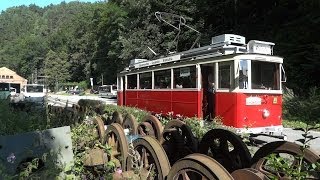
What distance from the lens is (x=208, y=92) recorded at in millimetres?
14430

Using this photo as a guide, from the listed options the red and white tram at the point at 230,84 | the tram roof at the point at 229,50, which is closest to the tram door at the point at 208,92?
the red and white tram at the point at 230,84

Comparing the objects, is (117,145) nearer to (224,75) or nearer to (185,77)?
(224,75)

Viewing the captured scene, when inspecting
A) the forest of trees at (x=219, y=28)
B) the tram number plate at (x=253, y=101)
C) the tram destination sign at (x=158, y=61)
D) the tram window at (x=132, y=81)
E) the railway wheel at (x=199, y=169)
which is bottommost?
the railway wheel at (x=199, y=169)

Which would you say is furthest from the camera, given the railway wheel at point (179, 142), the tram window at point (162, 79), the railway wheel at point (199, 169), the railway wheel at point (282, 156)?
the tram window at point (162, 79)

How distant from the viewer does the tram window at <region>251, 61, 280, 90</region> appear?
499 inches

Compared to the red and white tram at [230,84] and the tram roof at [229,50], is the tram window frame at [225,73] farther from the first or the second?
the tram roof at [229,50]

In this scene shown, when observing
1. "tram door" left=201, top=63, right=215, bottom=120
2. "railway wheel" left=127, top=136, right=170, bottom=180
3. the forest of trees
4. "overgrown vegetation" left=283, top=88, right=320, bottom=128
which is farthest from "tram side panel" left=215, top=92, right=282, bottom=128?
the forest of trees

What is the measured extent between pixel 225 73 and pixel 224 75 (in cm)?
9

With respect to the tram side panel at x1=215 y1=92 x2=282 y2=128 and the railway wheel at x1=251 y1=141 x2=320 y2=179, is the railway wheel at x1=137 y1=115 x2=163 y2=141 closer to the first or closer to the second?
the railway wheel at x1=251 y1=141 x2=320 y2=179

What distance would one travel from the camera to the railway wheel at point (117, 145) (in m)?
5.89

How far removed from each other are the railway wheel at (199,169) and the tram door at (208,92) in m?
9.86

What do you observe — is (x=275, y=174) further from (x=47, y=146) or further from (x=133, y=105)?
(x=133, y=105)

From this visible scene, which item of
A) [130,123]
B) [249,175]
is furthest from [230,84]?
[249,175]

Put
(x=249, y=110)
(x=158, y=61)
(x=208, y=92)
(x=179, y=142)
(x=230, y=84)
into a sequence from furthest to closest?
(x=158, y=61) < (x=208, y=92) < (x=230, y=84) < (x=249, y=110) < (x=179, y=142)
